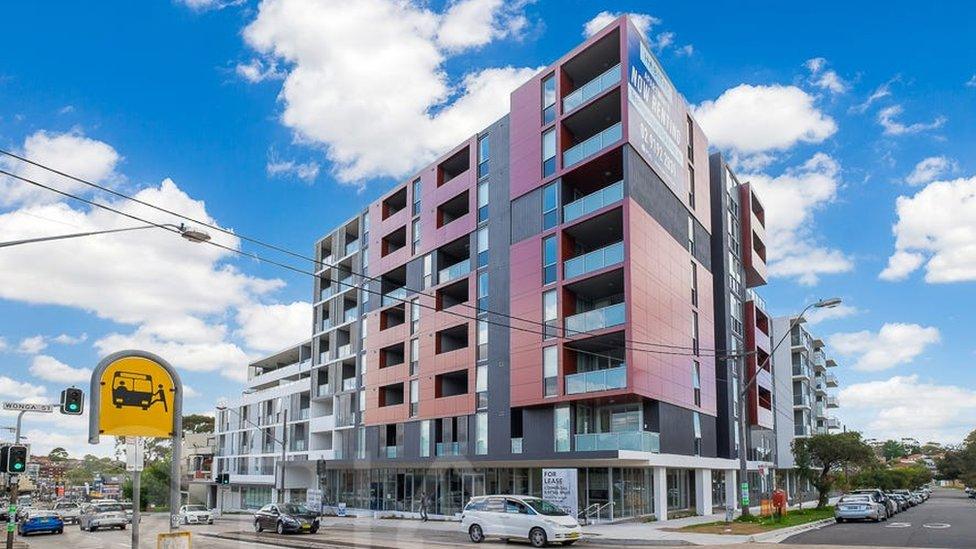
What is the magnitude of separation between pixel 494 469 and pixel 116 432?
36.9 meters

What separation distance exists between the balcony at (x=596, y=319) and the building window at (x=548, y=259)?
2.62 m

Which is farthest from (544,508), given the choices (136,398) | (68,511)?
(68,511)

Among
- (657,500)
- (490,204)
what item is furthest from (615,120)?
(657,500)

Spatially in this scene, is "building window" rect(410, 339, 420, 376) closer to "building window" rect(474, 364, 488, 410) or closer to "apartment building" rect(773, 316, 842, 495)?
"building window" rect(474, 364, 488, 410)

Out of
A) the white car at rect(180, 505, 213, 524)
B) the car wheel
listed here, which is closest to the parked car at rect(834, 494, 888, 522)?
the car wheel

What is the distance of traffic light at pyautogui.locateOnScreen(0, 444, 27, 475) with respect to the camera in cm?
2022

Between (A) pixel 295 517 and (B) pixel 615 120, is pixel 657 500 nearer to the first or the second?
(A) pixel 295 517

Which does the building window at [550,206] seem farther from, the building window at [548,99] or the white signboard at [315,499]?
the white signboard at [315,499]

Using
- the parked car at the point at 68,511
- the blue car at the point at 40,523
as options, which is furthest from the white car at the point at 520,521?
the parked car at the point at 68,511

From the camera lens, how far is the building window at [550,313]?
4028 cm

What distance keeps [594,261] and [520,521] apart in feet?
52.1

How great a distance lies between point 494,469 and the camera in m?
44.1

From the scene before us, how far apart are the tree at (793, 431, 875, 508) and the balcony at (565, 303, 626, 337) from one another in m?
17.9

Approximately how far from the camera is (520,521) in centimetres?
2672
